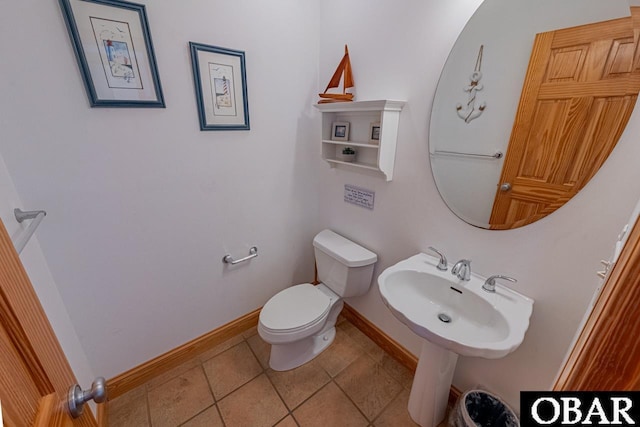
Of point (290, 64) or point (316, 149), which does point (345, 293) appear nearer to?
point (316, 149)

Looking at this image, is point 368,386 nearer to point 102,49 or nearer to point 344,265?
point 344,265

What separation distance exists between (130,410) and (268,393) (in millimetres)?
723

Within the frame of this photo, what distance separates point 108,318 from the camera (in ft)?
4.25

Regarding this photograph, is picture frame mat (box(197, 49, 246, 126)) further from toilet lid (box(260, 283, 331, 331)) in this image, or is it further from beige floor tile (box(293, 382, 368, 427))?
beige floor tile (box(293, 382, 368, 427))

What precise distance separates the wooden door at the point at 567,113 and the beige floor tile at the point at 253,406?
147 cm

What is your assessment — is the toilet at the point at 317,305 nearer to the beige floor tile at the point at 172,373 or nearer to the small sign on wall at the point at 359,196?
the small sign on wall at the point at 359,196

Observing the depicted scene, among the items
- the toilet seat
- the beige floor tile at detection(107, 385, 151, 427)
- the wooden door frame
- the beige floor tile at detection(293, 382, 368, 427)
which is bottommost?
the beige floor tile at detection(107, 385, 151, 427)

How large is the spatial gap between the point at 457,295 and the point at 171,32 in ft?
5.79

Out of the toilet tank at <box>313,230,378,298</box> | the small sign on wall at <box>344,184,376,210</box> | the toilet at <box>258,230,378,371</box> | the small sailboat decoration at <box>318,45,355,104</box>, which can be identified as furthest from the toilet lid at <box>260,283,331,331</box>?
the small sailboat decoration at <box>318,45,355,104</box>

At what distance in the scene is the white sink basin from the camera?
34.5 inches

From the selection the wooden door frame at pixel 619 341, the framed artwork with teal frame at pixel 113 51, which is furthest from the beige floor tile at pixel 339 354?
the framed artwork with teal frame at pixel 113 51

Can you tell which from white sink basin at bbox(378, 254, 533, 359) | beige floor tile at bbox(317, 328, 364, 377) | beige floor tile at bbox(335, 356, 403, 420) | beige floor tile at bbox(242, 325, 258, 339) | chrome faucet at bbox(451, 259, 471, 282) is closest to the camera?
white sink basin at bbox(378, 254, 533, 359)

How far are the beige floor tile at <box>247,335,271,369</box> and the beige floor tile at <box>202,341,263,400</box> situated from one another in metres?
0.03

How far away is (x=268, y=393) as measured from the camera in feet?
4.71
